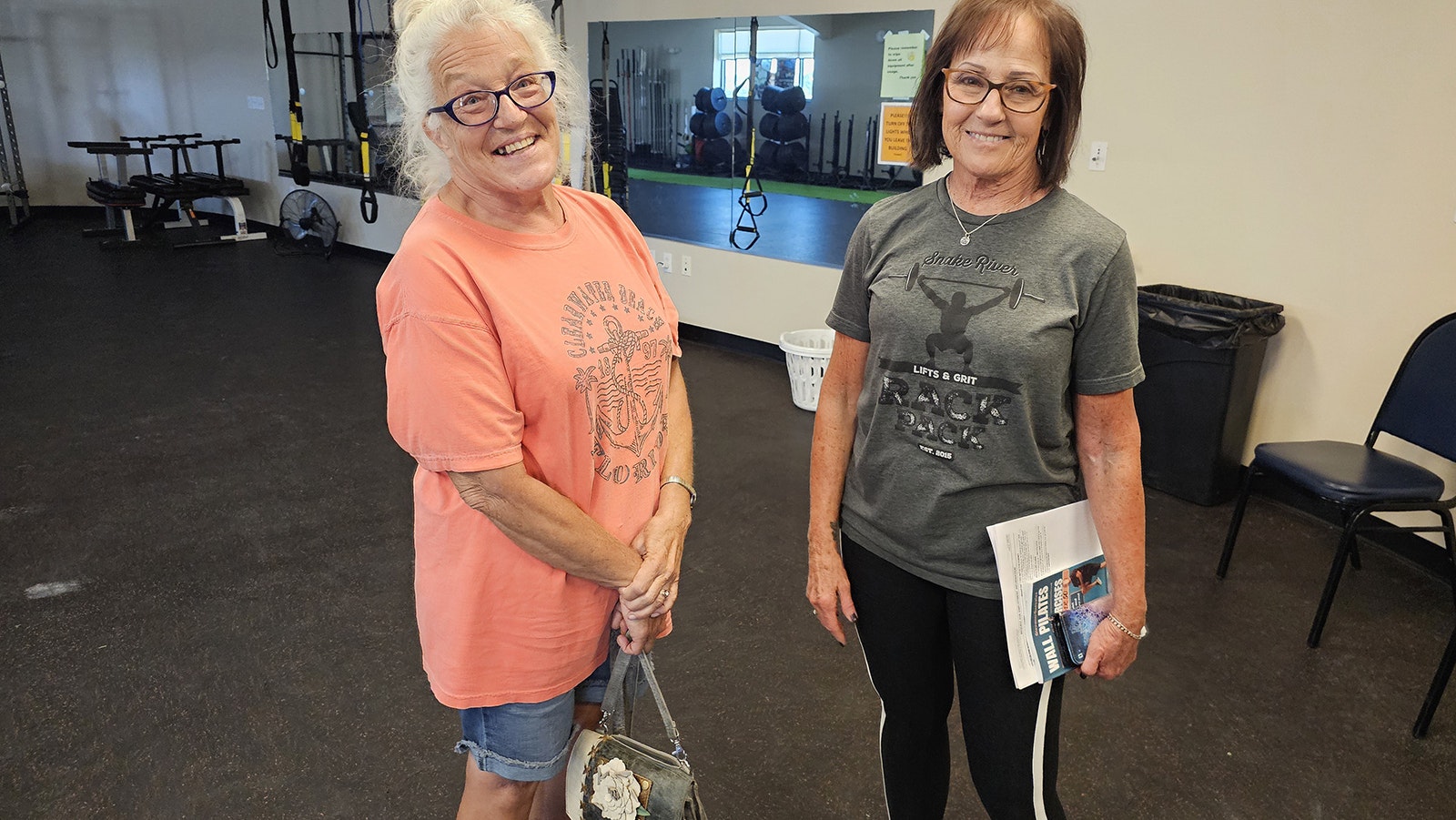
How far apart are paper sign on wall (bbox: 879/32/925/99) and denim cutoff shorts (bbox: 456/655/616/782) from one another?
3.54m

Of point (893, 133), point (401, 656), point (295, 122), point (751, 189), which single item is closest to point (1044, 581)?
point (401, 656)

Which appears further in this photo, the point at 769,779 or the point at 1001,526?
the point at 769,779

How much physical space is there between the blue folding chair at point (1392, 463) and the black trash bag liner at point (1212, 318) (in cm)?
50

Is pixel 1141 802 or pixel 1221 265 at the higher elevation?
pixel 1221 265

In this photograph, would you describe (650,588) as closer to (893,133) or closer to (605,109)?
(893,133)

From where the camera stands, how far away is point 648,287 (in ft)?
4.22

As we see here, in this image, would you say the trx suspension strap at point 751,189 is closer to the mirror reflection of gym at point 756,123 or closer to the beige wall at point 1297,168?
the mirror reflection of gym at point 756,123

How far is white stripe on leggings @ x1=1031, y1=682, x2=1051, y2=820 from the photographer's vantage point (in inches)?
48.6

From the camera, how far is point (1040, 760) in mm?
1246

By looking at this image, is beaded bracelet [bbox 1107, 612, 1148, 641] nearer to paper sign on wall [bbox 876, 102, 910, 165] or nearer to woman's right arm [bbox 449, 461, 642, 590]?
woman's right arm [bbox 449, 461, 642, 590]

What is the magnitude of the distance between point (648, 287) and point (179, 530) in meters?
2.52

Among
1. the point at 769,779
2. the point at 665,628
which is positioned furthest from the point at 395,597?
the point at 665,628

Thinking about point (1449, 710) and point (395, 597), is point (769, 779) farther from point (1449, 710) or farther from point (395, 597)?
point (1449, 710)

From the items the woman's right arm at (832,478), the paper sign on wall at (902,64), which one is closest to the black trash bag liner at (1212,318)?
the paper sign on wall at (902,64)
